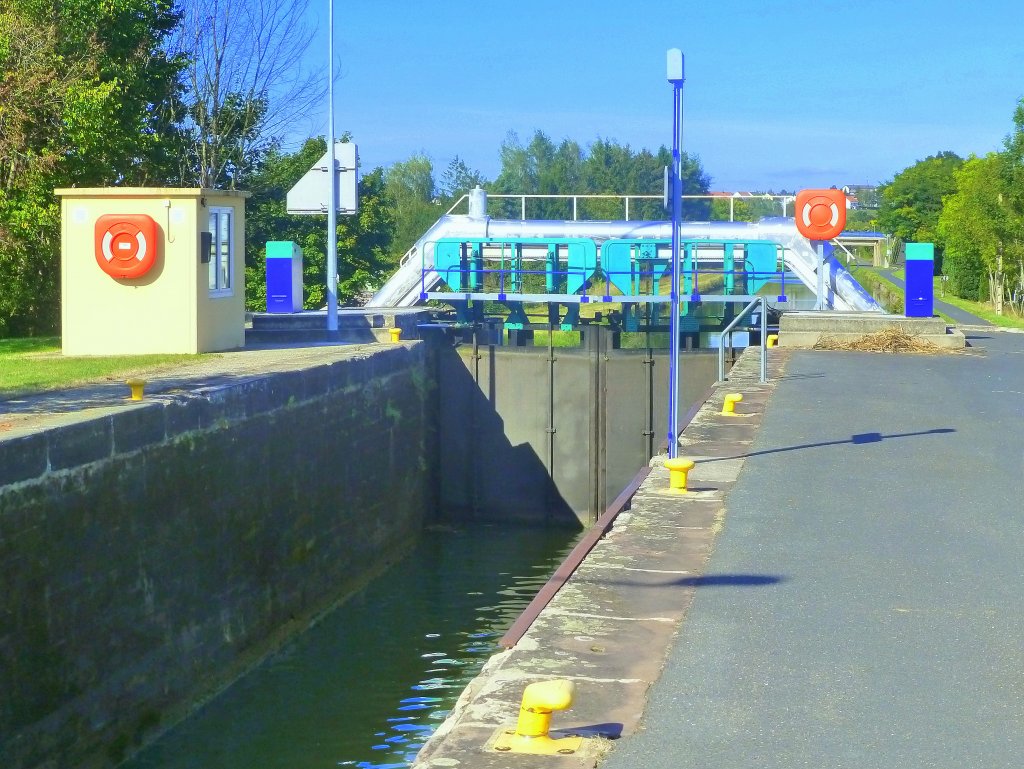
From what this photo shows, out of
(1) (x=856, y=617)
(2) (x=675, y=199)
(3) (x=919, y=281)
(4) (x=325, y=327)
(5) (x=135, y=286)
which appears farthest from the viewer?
(3) (x=919, y=281)

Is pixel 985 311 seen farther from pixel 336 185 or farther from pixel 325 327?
pixel 336 185

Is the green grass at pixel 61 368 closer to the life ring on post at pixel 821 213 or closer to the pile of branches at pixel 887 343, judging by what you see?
the pile of branches at pixel 887 343

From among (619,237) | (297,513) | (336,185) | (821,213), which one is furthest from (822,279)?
(297,513)

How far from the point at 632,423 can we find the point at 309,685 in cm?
898

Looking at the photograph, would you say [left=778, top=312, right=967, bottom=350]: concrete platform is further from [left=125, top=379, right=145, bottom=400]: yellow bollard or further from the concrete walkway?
[left=125, top=379, right=145, bottom=400]: yellow bollard

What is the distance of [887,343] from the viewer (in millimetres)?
19703

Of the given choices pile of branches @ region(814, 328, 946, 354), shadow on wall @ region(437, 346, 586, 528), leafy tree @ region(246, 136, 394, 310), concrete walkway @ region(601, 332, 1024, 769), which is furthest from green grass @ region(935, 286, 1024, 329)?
concrete walkway @ region(601, 332, 1024, 769)

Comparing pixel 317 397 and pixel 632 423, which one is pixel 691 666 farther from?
pixel 632 423

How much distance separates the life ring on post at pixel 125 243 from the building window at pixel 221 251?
1.04 metres

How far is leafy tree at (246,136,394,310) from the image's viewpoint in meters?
36.2

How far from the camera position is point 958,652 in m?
5.82

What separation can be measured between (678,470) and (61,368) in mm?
7807

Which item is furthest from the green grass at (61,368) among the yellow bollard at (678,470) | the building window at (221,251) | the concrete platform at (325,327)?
the yellow bollard at (678,470)

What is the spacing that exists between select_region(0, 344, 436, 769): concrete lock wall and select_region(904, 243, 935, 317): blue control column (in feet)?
30.9
